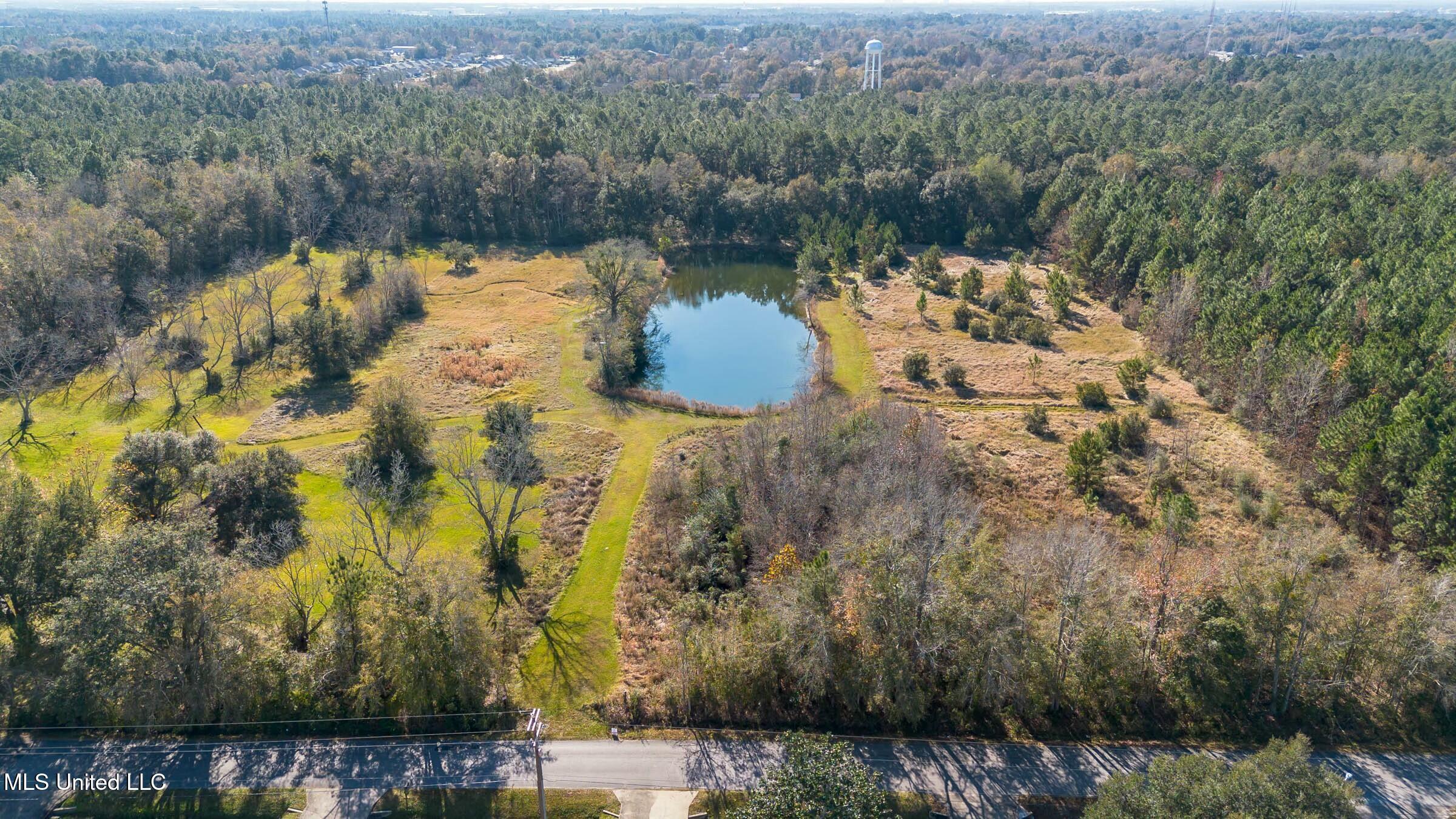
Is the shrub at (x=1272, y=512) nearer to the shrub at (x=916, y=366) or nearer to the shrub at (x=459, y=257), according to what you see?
the shrub at (x=916, y=366)

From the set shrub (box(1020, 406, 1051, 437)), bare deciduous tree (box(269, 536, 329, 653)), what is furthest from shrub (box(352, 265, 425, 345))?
shrub (box(1020, 406, 1051, 437))

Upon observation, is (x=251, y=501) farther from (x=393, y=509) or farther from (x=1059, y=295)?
(x=1059, y=295)

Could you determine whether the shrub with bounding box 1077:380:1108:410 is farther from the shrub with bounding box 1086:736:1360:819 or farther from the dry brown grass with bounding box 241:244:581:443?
the dry brown grass with bounding box 241:244:581:443

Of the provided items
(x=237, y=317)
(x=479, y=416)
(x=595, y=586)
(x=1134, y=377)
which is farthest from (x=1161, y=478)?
(x=237, y=317)

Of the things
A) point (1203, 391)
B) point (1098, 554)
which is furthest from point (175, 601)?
point (1203, 391)

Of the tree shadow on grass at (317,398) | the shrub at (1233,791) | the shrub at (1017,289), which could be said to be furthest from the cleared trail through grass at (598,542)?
the shrub at (1233,791)

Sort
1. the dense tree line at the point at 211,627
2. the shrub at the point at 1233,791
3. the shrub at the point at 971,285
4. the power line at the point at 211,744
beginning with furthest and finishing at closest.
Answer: the shrub at the point at 971,285 → the power line at the point at 211,744 → the dense tree line at the point at 211,627 → the shrub at the point at 1233,791
